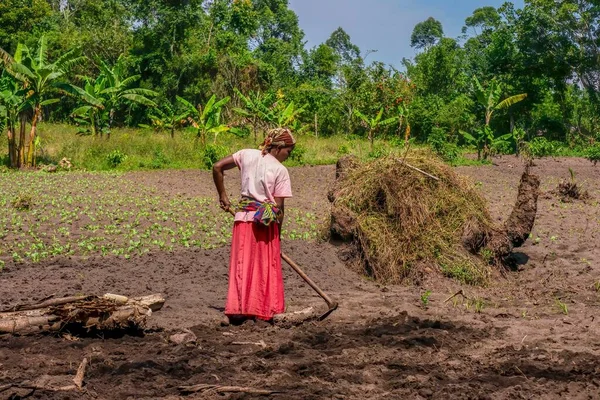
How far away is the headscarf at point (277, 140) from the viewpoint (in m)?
7.32

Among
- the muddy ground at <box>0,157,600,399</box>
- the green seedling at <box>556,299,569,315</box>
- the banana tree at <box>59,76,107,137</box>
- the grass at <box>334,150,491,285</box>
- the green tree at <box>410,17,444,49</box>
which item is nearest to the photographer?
the muddy ground at <box>0,157,600,399</box>

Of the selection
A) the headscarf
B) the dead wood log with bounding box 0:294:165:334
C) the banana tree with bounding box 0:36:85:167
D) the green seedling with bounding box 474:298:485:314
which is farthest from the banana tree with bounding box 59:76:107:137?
the dead wood log with bounding box 0:294:165:334

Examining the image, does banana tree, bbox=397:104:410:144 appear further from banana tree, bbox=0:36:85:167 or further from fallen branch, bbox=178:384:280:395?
fallen branch, bbox=178:384:280:395

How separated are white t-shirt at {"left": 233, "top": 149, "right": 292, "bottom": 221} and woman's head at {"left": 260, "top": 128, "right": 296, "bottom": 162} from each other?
0.17ft

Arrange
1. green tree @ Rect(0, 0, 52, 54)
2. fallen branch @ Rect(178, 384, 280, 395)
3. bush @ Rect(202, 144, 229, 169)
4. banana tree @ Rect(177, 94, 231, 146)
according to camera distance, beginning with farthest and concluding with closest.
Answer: green tree @ Rect(0, 0, 52, 54) < banana tree @ Rect(177, 94, 231, 146) < bush @ Rect(202, 144, 229, 169) < fallen branch @ Rect(178, 384, 280, 395)

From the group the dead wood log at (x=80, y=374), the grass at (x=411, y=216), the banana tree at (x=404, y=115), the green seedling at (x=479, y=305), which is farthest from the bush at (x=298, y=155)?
the dead wood log at (x=80, y=374)

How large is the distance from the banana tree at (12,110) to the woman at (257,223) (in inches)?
648

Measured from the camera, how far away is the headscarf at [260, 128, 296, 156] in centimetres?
732

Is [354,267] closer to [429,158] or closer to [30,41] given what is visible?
[429,158]

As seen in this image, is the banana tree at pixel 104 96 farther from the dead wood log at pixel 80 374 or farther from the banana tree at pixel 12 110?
the dead wood log at pixel 80 374

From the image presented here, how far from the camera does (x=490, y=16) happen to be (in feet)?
216

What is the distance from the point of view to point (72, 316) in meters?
6.41

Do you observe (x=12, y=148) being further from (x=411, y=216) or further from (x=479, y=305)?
(x=479, y=305)

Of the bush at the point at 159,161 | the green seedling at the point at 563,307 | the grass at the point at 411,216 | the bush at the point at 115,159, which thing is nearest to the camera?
the green seedling at the point at 563,307
